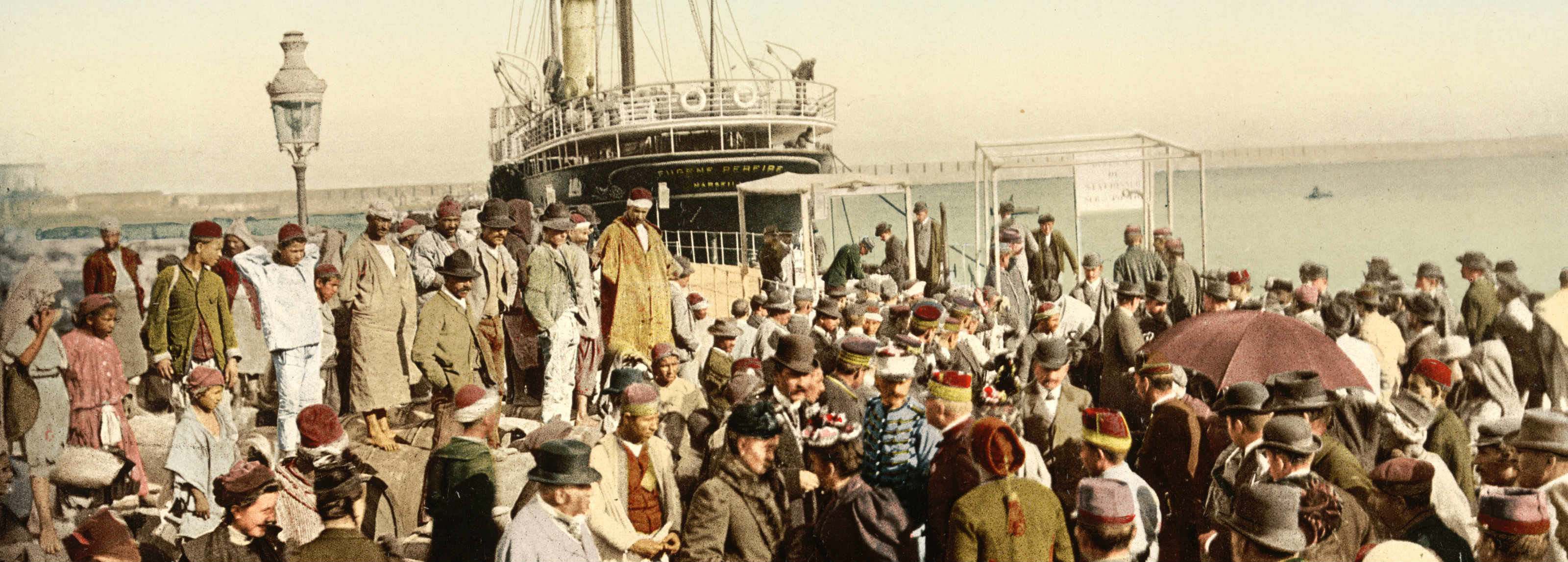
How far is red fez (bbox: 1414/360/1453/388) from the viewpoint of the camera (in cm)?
477

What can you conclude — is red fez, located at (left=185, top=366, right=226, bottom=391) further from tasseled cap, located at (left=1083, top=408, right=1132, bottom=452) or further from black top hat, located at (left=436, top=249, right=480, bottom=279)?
tasseled cap, located at (left=1083, top=408, right=1132, bottom=452)

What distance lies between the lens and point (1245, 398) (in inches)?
162

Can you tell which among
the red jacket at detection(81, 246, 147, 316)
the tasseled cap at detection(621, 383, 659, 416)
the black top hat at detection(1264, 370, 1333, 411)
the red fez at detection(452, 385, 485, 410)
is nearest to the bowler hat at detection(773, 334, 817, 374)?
the tasseled cap at detection(621, 383, 659, 416)

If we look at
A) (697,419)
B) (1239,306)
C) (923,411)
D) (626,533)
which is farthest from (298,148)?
(1239,306)

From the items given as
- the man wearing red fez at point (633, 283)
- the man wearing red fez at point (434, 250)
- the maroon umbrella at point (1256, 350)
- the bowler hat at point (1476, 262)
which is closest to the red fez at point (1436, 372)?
the maroon umbrella at point (1256, 350)

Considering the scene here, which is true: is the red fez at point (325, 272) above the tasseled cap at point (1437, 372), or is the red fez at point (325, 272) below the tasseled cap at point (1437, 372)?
above

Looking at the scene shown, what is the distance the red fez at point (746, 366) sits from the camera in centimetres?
579

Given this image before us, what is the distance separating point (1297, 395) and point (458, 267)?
4.38 meters

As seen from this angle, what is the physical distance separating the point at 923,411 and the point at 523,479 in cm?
260

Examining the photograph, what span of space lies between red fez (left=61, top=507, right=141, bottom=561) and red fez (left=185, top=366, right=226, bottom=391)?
1.62m

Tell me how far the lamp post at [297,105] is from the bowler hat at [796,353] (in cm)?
441

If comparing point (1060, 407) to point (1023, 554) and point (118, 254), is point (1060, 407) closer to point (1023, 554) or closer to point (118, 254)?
point (1023, 554)

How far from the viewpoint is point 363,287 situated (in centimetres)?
671

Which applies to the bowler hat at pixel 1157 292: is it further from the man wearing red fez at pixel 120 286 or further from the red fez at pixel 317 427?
the man wearing red fez at pixel 120 286
